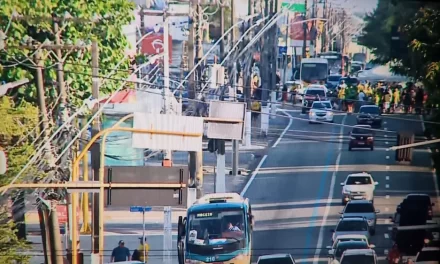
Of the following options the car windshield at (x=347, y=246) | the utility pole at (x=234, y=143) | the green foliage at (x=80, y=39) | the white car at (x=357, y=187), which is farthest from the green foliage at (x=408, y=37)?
the green foliage at (x=80, y=39)

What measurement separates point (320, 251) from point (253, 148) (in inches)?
52.3

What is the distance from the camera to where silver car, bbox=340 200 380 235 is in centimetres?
1009

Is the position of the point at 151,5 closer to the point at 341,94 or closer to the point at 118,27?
the point at 118,27

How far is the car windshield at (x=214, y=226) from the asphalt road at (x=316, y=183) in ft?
0.81

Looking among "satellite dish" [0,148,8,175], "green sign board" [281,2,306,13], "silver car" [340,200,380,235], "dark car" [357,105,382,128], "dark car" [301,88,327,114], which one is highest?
"green sign board" [281,2,306,13]

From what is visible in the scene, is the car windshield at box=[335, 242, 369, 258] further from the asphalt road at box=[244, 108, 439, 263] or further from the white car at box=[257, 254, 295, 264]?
the white car at box=[257, 254, 295, 264]

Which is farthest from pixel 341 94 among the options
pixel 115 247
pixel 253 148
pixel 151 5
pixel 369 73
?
pixel 115 247

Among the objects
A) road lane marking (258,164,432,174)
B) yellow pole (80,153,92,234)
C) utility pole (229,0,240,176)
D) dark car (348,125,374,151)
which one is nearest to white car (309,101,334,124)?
dark car (348,125,374,151)

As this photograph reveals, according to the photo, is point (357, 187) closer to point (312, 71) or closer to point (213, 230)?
point (312, 71)

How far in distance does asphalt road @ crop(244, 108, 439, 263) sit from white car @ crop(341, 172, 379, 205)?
0.06m

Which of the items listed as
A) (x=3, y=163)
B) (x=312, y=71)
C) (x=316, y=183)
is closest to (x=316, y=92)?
(x=312, y=71)

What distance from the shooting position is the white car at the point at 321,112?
10.2 m

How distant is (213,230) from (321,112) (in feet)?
5.90

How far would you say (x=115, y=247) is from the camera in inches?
379
